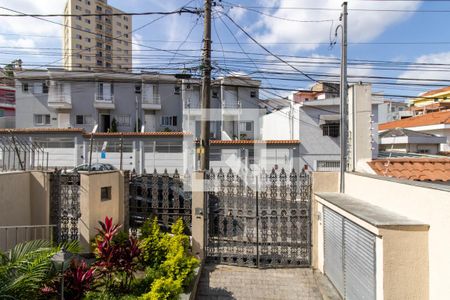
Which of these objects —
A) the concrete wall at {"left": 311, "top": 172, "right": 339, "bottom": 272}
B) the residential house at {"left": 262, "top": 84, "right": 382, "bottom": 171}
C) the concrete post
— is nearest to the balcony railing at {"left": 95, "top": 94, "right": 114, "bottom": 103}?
the residential house at {"left": 262, "top": 84, "right": 382, "bottom": 171}

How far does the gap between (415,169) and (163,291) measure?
5424 millimetres

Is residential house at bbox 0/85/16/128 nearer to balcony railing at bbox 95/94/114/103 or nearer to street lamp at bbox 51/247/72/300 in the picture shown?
balcony railing at bbox 95/94/114/103

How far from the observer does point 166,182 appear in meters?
6.71

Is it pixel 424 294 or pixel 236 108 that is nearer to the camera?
pixel 424 294

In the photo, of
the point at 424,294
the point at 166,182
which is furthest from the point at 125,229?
the point at 424,294

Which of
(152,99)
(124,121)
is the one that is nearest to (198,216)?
(152,99)

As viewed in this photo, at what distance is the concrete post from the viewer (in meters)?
6.41

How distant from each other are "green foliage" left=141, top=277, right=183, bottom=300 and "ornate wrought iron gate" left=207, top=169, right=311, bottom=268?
228 centimetres

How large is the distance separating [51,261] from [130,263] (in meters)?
1.21

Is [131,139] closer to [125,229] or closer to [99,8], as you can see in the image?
[125,229]

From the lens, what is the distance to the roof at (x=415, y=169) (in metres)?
5.57

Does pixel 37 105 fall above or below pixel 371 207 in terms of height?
above

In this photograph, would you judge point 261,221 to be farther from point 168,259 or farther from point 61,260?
point 61,260

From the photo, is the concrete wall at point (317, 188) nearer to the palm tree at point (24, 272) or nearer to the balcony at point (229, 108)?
the palm tree at point (24, 272)
